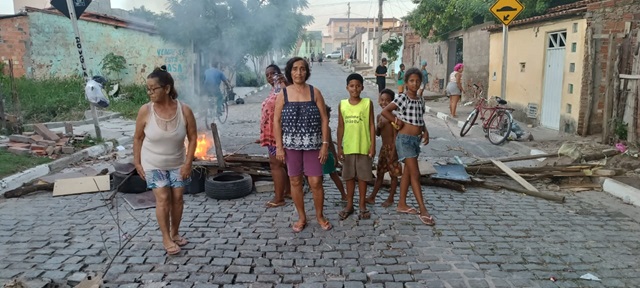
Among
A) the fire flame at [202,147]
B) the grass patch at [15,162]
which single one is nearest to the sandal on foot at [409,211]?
the fire flame at [202,147]

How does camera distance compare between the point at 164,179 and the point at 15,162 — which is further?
the point at 15,162

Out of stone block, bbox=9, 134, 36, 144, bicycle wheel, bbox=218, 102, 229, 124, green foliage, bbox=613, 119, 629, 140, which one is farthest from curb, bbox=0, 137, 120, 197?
green foliage, bbox=613, 119, 629, 140

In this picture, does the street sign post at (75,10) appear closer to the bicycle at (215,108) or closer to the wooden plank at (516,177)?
the bicycle at (215,108)

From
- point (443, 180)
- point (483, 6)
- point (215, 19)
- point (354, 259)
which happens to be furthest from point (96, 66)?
point (354, 259)

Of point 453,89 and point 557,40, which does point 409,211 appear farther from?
point 453,89

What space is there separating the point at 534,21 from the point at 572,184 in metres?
6.79

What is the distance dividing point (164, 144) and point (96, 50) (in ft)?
51.9

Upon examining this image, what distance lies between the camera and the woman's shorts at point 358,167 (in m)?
5.01

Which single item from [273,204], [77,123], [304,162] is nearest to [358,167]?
[304,162]

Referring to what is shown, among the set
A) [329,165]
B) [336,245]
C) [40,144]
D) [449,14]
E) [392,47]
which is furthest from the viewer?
[392,47]

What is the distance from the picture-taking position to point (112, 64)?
57.9 ft

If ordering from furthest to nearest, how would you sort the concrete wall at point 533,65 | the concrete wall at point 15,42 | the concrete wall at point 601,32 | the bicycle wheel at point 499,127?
1. the concrete wall at point 15,42
2. the concrete wall at point 533,65
3. the bicycle wheel at point 499,127
4. the concrete wall at point 601,32

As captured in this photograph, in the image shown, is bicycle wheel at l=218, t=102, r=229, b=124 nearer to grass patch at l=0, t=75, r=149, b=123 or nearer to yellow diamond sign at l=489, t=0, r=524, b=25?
grass patch at l=0, t=75, r=149, b=123

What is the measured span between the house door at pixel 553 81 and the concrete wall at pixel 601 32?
3.26 feet
